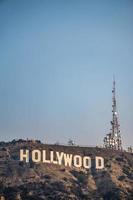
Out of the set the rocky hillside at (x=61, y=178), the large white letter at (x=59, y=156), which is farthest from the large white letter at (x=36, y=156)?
the large white letter at (x=59, y=156)

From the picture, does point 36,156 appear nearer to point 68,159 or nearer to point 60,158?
point 60,158

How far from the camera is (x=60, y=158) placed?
15712cm

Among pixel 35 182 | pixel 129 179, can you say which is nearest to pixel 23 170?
pixel 35 182

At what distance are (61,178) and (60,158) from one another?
11.0 meters

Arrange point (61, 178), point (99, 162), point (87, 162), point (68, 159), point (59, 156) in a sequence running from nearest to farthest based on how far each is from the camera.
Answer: point (61, 178) < point (59, 156) < point (68, 159) < point (87, 162) < point (99, 162)

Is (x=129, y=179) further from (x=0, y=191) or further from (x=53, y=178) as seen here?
(x=0, y=191)

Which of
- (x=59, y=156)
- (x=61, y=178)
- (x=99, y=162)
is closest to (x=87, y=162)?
(x=99, y=162)

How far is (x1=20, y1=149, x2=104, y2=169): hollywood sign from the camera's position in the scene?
152625 millimetres

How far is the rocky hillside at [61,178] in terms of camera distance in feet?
449

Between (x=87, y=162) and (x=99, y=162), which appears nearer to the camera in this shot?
(x=87, y=162)

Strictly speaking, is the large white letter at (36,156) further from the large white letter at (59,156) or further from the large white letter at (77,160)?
the large white letter at (77,160)

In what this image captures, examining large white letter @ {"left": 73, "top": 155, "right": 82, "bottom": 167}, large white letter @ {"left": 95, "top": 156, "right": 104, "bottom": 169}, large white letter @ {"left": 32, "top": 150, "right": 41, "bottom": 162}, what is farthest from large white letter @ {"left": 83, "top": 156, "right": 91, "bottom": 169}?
large white letter @ {"left": 32, "top": 150, "right": 41, "bottom": 162}

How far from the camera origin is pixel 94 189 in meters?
146

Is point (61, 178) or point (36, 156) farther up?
point (36, 156)
